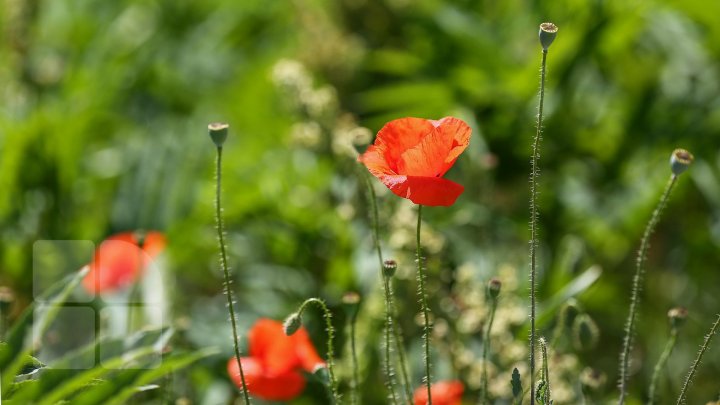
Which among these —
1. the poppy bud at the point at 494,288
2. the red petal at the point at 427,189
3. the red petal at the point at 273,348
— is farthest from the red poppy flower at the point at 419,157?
the red petal at the point at 273,348

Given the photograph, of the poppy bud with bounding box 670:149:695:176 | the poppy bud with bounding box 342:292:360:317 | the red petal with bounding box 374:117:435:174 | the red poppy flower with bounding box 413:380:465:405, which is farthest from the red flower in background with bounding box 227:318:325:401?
the poppy bud with bounding box 670:149:695:176

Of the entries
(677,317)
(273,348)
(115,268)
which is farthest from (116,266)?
(677,317)

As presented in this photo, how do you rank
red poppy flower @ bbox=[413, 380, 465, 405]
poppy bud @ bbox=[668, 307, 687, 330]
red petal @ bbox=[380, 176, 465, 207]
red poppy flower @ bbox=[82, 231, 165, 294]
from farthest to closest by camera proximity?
red poppy flower @ bbox=[82, 231, 165, 294], red poppy flower @ bbox=[413, 380, 465, 405], poppy bud @ bbox=[668, 307, 687, 330], red petal @ bbox=[380, 176, 465, 207]

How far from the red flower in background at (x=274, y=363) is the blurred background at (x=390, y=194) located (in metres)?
0.16

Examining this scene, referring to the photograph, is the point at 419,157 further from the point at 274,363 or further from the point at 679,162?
the point at 274,363

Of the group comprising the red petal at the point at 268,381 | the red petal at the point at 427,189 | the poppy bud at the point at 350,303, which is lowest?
the red petal at the point at 268,381

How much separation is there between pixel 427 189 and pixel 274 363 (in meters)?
0.42

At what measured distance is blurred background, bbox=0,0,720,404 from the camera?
56.1 inches

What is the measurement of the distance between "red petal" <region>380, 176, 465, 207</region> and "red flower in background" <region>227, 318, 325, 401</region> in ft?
1.24

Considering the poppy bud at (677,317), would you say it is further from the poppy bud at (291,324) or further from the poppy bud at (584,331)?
the poppy bud at (291,324)

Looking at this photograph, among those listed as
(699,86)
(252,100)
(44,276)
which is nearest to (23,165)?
(44,276)

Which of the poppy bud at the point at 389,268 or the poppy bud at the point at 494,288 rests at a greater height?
the poppy bud at the point at 389,268

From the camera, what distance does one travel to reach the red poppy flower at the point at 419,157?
735 mm

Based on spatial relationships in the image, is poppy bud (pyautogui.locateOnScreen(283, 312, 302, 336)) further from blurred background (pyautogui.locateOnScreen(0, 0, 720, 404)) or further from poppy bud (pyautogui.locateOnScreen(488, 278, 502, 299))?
blurred background (pyautogui.locateOnScreen(0, 0, 720, 404))
